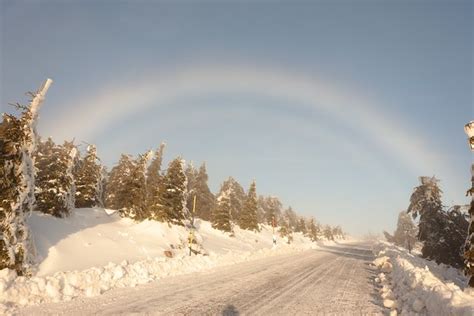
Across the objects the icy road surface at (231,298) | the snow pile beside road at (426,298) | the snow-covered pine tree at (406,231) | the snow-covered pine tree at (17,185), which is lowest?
the snow-covered pine tree at (406,231)

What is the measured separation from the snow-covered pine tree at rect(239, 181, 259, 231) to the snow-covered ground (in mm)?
23035

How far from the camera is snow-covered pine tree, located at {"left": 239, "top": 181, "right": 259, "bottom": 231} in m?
52.0

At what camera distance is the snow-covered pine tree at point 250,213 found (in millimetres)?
51969

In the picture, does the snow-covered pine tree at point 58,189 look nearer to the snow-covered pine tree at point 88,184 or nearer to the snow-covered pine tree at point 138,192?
the snow-covered pine tree at point 138,192

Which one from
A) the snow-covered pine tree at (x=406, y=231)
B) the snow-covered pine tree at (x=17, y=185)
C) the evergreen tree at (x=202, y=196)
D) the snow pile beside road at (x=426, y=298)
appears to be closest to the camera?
the snow pile beside road at (x=426, y=298)

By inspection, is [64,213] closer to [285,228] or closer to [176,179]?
[176,179]

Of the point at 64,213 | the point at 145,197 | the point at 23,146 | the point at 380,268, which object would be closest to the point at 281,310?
the point at 23,146

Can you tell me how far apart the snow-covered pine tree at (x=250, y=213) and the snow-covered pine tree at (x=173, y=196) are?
2177 cm

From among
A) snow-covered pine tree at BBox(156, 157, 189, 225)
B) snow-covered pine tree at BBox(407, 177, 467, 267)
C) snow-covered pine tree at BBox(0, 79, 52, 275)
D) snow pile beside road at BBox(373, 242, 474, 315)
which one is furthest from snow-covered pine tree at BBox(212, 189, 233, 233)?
snow-covered pine tree at BBox(0, 79, 52, 275)

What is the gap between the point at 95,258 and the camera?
15242 millimetres

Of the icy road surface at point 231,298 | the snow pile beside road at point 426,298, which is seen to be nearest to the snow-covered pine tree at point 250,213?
the icy road surface at point 231,298

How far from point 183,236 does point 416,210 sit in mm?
25995

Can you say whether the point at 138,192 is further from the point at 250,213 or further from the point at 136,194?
the point at 250,213

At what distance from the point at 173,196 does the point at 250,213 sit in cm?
2573
